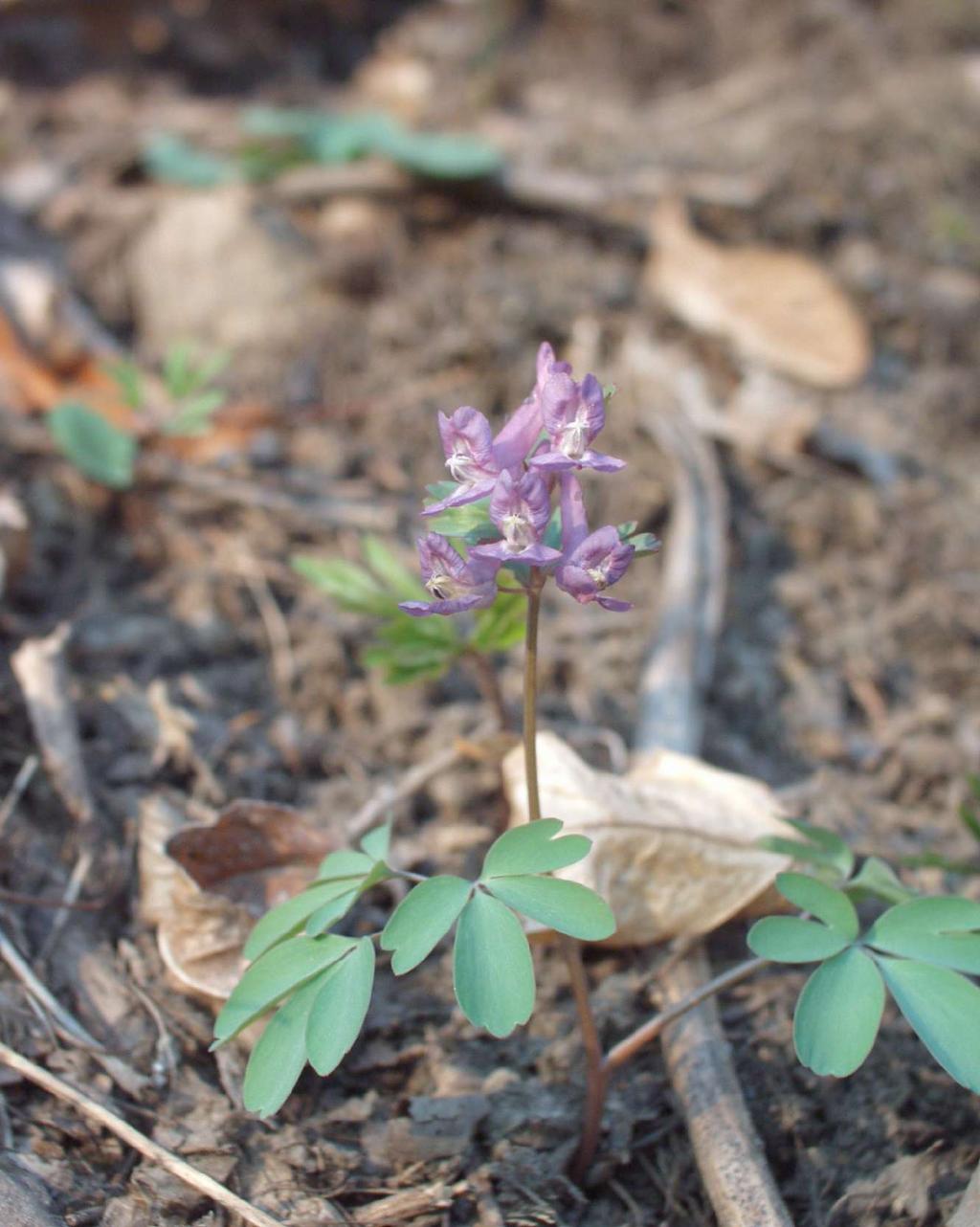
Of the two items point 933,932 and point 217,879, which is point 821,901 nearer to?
point 933,932

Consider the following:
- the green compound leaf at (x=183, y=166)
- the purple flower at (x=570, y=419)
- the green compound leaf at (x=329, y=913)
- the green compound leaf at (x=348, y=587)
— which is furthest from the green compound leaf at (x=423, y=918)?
the green compound leaf at (x=183, y=166)

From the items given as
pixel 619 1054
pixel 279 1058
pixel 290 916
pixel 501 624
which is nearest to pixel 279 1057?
pixel 279 1058

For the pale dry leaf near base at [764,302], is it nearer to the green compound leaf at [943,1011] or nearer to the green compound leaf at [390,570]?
the green compound leaf at [390,570]

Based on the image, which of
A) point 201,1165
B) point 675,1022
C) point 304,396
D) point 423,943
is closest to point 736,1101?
point 675,1022

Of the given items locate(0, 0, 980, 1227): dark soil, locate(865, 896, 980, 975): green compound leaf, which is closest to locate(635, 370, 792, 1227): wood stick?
locate(0, 0, 980, 1227): dark soil

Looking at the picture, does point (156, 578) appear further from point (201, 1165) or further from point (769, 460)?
point (769, 460)

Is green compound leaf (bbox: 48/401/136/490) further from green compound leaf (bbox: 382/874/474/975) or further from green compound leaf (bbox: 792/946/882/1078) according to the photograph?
green compound leaf (bbox: 792/946/882/1078)
